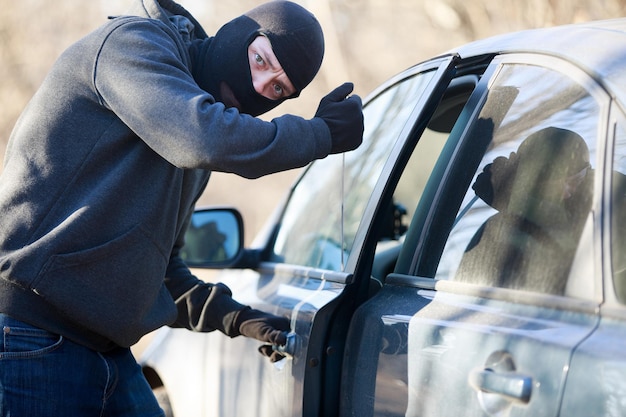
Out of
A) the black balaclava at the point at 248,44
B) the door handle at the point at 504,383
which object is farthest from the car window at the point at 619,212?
the black balaclava at the point at 248,44

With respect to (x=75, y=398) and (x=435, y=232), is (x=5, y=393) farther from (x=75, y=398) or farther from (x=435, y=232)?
(x=435, y=232)

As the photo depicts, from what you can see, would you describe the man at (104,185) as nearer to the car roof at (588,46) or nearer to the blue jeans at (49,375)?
the blue jeans at (49,375)

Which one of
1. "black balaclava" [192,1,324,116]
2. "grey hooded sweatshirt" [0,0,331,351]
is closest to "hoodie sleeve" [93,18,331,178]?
"grey hooded sweatshirt" [0,0,331,351]

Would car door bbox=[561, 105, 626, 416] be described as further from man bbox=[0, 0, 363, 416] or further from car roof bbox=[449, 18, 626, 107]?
man bbox=[0, 0, 363, 416]

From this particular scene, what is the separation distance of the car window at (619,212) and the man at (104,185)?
798 mm

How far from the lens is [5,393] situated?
7.45 ft

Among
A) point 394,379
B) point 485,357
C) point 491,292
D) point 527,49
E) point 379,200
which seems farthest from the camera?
point 379,200

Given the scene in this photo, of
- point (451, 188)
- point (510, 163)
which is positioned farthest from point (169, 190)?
point (510, 163)

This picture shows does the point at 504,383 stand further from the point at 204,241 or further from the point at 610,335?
the point at 204,241

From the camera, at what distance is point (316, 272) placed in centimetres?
287

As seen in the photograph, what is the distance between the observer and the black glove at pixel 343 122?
2.49m

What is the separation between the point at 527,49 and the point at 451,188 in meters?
0.39

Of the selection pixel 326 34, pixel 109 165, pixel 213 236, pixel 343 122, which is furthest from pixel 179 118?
pixel 326 34

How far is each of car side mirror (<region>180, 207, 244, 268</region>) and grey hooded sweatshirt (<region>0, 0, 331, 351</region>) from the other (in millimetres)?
1020
